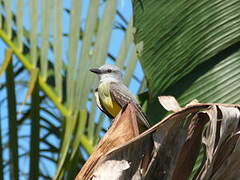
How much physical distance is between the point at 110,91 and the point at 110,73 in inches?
7.7

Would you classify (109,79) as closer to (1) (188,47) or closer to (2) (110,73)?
(2) (110,73)

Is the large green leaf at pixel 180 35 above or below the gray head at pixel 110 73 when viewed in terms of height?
below

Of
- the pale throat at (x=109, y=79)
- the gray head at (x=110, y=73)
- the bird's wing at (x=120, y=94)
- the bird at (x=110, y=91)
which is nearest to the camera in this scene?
the bird's wing at (x=120, y=94)

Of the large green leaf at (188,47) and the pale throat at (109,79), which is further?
the pale throat at (109,79)

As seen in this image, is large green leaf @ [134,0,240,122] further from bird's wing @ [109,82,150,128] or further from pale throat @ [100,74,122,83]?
pale throat @ [100,74,122,83]

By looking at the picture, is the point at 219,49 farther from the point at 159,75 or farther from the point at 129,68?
the point at 129,68

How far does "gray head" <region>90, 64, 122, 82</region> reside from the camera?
4648 millimetres

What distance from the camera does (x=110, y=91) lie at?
4840mm

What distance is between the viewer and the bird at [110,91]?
175 inches

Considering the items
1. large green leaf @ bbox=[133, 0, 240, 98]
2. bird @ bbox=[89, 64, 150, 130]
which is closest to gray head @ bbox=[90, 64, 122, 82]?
bird @ bbox=[89, 64, 150, 130]

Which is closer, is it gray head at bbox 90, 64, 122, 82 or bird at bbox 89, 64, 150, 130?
bird at bbox 89, 64, 150, 130

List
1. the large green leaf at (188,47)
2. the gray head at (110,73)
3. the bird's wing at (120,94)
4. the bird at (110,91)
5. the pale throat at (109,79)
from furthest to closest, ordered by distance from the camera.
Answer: the pale throat at (109,79), the gray head at (110,73), the bird at (110,91), the bird's wing at (120,94), the large green leaf at (188,47)

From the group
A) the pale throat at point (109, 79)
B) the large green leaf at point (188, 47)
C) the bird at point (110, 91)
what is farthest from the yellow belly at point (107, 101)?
the large green leaf at point (188, 47)

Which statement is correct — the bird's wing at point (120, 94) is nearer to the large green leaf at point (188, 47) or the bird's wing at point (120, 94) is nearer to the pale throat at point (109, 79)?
the pale throat at point (109, 79)
